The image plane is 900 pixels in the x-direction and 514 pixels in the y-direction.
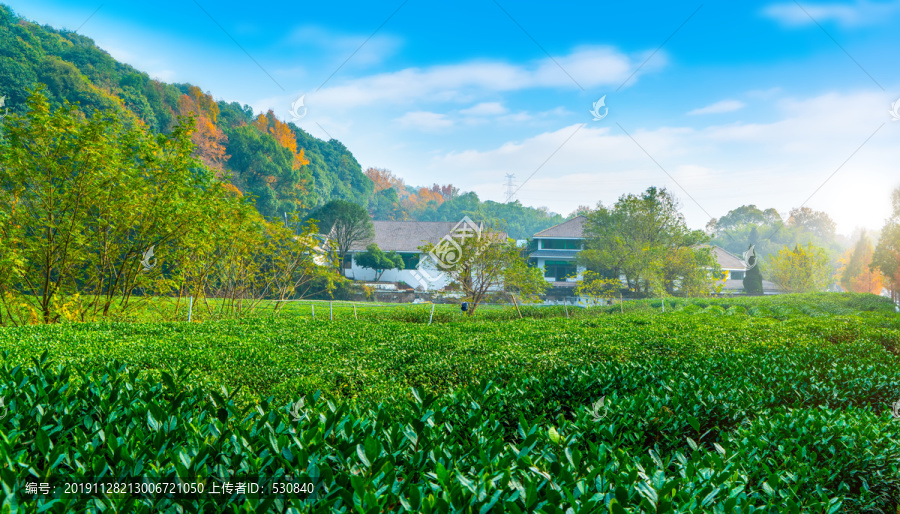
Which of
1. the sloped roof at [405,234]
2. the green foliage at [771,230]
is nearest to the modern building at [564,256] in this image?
the sloped roof at [405,234]

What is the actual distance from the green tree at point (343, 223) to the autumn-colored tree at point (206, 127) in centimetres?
685

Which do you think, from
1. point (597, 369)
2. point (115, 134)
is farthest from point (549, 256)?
point (597, 369)

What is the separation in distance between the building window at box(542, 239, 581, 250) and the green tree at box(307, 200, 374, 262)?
35.4ft

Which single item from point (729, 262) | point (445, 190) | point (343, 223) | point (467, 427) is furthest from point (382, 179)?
point (467, 427)

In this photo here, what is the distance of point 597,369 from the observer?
11.4ft

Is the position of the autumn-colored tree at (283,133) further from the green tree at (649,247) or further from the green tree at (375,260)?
the green tree at (649,247)

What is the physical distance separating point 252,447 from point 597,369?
102 inches

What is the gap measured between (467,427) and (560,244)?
28505 mm

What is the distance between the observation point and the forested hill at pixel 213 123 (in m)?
22.5

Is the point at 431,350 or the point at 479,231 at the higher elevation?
the point at 479,231

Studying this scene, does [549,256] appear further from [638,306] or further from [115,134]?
A: [115,134]

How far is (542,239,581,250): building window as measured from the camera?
29312 millimetres

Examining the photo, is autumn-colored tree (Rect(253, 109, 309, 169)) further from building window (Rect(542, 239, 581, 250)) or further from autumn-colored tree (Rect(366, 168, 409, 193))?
building window (Rect(542, 239, 581, 250))

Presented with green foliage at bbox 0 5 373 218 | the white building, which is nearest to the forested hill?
green foliage at bbox 0 5 373 218
